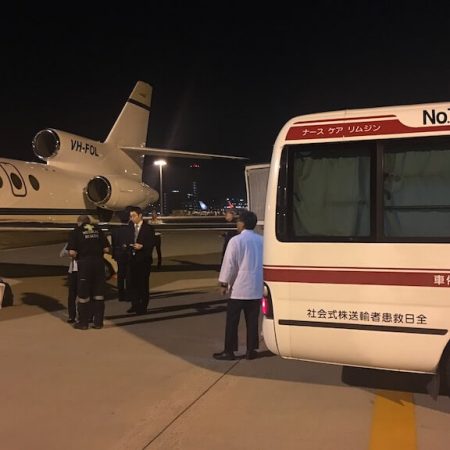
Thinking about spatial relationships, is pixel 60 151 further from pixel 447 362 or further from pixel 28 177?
pixel 447 362

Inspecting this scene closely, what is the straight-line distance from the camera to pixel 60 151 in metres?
16.6

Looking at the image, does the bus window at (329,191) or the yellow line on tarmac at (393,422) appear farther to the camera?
the bus window at (329,191)

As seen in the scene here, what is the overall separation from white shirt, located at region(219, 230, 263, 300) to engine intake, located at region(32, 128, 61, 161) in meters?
11.7

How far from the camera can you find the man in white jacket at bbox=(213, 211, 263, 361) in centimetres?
620

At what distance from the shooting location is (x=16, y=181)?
14.1 metres

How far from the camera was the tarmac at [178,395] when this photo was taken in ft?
14.0

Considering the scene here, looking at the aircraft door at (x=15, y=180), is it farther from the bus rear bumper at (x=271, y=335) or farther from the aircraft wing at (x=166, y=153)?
the bus rear bumper at (x=271, y=335)

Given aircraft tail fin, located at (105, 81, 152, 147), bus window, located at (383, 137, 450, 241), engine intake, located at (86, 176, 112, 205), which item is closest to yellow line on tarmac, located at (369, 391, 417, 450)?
bus window, located at (383, 137, 450, 241)

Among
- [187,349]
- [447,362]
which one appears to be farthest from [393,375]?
[187,349]

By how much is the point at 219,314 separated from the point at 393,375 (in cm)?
382

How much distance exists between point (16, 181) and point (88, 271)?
722 centimetres

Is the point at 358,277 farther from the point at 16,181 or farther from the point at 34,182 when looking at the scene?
the point at 34,182

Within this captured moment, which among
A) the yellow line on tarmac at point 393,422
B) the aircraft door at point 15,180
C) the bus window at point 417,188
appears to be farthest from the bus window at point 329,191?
the aircraft door at point 15,180

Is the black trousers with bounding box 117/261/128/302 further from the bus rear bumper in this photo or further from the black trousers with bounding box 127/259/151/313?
the bus rear bumper
